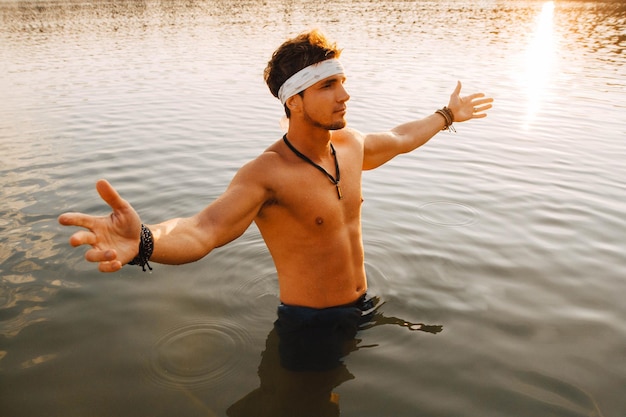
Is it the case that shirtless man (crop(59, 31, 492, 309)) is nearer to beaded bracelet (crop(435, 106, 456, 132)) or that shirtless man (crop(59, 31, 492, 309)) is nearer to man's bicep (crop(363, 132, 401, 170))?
man's bicep (crop(363, 132, 401, 170))

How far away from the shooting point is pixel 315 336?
3.97 meters

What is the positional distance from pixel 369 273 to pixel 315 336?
1445mm

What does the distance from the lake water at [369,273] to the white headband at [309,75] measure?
223 centimetres

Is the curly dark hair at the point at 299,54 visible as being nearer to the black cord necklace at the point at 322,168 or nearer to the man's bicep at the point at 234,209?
the black cord necklace at the point at 322,168

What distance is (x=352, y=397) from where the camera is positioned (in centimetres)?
353

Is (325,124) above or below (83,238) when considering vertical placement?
above

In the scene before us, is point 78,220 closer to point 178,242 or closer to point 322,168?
point 178,242

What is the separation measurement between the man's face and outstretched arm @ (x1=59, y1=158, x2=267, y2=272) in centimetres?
64

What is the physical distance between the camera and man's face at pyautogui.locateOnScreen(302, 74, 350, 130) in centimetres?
352

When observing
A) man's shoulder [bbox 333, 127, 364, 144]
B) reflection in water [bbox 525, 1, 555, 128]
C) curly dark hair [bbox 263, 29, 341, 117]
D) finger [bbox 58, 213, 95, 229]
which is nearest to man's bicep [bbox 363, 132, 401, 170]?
man's shoulder [bbox 333, 127, 364, 144]

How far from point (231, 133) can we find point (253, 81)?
7.07m

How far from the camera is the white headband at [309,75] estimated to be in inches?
140

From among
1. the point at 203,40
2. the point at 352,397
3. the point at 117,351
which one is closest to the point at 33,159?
the point at 117,351

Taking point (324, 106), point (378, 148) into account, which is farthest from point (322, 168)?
point (378, 148)
